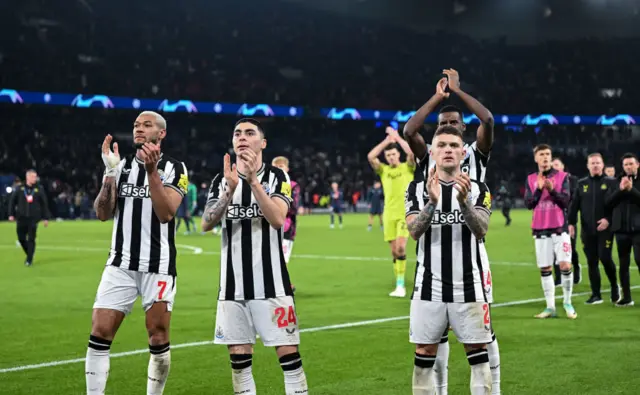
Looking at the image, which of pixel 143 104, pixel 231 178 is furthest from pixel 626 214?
pixel 143 104

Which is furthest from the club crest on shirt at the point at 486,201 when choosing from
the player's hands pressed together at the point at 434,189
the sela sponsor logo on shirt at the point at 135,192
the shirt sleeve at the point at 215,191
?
the sela sponsor logo on shirt at the point at 135,192

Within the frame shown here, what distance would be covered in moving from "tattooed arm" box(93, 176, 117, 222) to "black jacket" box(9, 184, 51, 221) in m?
14.4

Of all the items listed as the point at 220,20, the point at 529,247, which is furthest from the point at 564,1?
the point at 529,247

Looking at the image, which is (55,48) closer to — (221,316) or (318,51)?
(318,51)

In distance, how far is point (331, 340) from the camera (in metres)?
9.64

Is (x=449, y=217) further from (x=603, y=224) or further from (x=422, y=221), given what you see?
(x=603, y=224)

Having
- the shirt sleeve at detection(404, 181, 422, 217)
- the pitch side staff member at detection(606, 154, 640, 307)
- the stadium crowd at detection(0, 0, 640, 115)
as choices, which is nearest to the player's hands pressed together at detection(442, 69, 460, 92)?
the shirt sleeve at detection(404, 181, 422, 217)

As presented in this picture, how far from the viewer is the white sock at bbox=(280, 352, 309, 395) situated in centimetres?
A: 523

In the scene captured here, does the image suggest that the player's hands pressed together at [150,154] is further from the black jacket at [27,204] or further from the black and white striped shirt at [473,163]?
the black jacket at [27,204]

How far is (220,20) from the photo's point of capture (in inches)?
2375

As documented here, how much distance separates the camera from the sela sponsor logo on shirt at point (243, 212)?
5402 millimetres

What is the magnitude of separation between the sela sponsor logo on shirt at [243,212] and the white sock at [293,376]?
0.90 meters

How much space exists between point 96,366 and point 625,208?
8.73 meters

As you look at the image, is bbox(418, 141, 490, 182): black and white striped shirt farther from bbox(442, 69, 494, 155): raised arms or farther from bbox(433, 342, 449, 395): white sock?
bbox(433, 342, 449, 395): white sock
